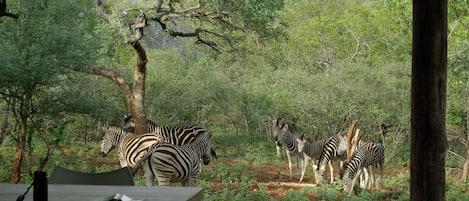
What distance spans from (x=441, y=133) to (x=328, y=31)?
45.3 ft

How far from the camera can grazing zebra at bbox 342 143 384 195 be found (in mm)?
7746

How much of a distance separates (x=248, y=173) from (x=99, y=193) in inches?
264

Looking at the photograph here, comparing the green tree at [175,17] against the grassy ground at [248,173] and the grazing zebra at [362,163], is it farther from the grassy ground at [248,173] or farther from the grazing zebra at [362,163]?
the grazing zebra at [362,163]

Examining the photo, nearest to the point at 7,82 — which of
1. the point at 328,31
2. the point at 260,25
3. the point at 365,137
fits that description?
the point at 260,25

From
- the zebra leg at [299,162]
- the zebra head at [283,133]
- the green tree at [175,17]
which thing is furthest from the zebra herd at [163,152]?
the zebra leg at [299,162]

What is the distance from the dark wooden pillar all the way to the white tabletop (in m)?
1.29

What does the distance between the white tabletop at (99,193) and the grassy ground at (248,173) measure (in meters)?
4.32

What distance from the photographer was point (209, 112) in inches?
491

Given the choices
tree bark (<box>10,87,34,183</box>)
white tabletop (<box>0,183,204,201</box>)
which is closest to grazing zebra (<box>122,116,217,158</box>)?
tree bark (<box>10,87,34,183</box>)

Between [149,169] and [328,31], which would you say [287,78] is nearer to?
[328,31]

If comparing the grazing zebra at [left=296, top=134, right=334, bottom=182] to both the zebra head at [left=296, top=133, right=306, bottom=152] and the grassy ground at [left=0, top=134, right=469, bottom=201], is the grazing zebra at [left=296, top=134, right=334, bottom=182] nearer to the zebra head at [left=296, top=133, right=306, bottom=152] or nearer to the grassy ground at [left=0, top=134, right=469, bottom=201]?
the zebra head at [left=296, top=133, right=306, bottom=152]

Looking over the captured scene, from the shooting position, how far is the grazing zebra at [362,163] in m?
7.75

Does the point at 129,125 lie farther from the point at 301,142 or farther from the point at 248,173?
the point at 301,142

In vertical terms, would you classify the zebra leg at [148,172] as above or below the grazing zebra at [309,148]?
below
